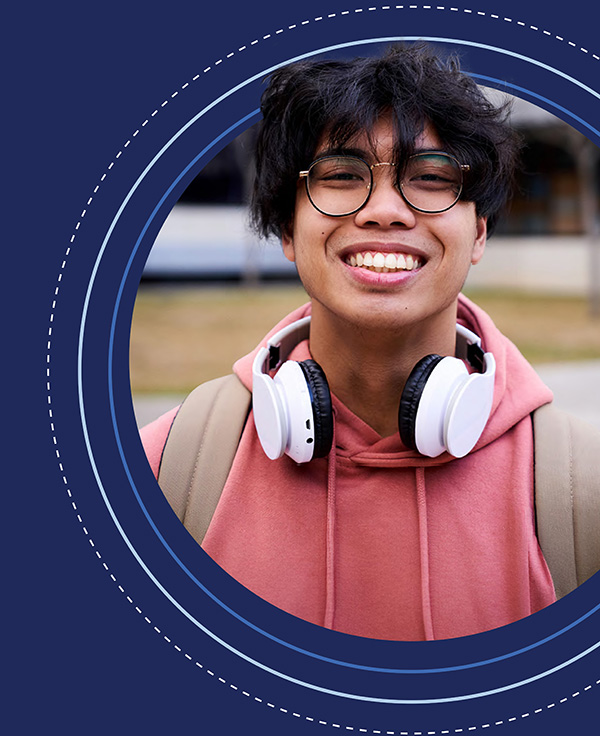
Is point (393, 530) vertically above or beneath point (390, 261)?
beneath

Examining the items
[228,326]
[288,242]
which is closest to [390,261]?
[288,242]

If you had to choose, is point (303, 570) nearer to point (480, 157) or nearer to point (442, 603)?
point (442, 603)

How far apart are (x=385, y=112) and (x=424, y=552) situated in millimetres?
1326

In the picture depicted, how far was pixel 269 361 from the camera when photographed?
98.3 inches

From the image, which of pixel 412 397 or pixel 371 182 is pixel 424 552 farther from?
pixel 371 182

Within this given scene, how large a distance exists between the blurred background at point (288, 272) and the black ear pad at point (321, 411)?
6.40 metres

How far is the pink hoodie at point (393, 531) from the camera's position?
220 cm

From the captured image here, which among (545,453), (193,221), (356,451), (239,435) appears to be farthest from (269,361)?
(193,221)

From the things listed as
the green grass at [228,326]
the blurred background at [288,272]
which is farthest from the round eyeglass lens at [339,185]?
the blurred background at [288,272]

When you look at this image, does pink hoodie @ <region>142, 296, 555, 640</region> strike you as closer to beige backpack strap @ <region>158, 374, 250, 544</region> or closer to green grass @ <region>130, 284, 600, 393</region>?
beige backpack strap @ <region>158, 374, 250, 544</region>

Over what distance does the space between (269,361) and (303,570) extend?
690mm

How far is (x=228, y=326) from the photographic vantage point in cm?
963

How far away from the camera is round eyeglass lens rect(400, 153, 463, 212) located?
2.18 meters

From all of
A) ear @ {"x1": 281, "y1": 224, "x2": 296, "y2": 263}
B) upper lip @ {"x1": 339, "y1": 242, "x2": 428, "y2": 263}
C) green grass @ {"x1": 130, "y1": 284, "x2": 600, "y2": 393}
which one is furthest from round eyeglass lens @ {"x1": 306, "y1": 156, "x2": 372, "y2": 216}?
green grass @ {"x1": 130, "y1": 284, "x2": 600, "y2": 393}
